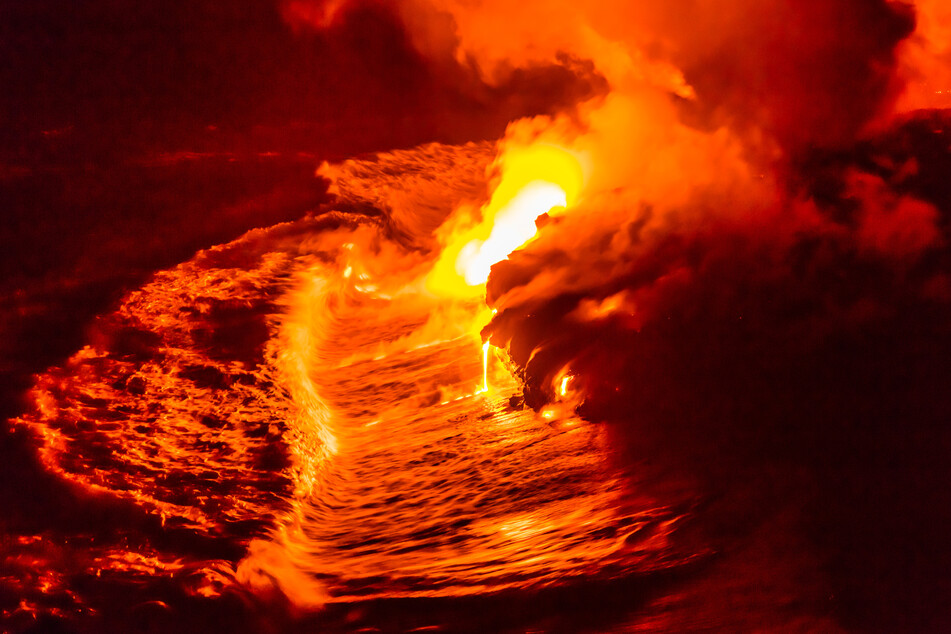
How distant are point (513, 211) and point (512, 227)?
13 centimetres

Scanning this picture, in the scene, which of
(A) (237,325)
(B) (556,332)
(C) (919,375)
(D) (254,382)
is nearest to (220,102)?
(A) (237,325)

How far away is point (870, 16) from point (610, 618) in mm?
4044

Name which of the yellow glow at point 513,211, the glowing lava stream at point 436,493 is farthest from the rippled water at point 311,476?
the yellow glow at point 513,211

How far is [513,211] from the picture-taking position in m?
6.26

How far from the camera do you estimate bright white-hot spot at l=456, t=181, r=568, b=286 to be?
239 inches

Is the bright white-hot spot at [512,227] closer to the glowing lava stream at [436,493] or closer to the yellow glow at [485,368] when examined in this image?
the glowing lava stream at [436,493]

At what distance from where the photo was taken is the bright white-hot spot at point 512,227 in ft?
19.9

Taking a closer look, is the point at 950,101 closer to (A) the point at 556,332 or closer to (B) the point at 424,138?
(A) the point at 556,332

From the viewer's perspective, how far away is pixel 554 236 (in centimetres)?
533

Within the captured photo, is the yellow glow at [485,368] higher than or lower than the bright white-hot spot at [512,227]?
lower

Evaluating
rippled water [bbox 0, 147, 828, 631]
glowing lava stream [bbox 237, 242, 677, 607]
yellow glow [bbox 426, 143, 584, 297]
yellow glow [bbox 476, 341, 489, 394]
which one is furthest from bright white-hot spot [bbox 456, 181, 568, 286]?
yellow glow [bbox 476, 341, 489, 394]

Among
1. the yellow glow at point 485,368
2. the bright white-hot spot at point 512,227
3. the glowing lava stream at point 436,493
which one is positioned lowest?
the glowing lava stream at point 436,493

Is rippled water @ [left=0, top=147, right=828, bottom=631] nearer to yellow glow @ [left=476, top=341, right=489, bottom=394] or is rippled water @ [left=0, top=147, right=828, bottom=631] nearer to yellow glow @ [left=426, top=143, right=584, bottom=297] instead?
yellow glow @ [left=476, top=341, right=489, bottom=394]

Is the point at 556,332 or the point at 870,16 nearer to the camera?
the point at 556,332
